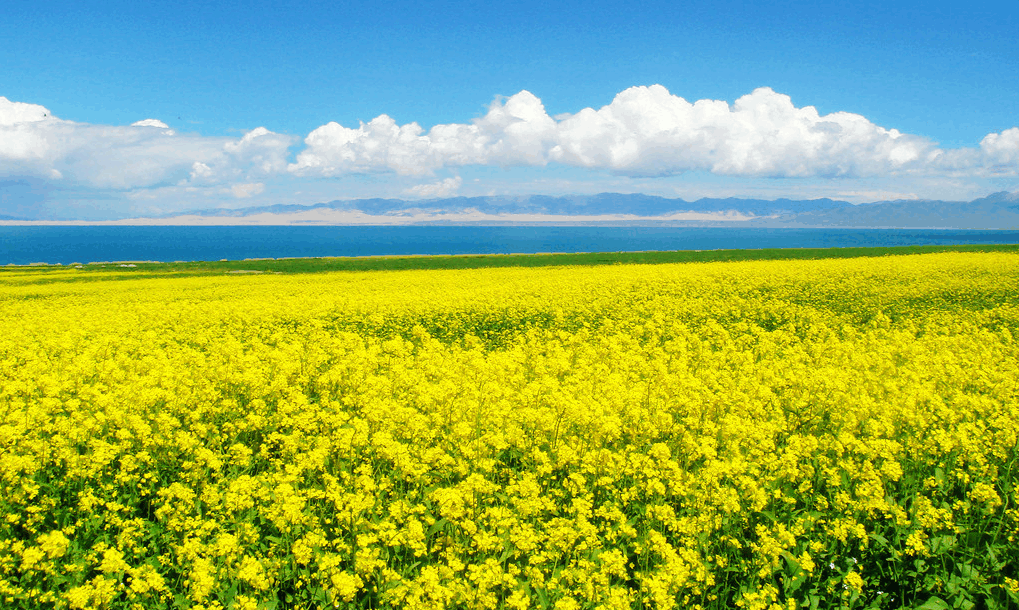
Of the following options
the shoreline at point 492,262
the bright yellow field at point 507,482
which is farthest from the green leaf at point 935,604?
the shoreline at point 492,262

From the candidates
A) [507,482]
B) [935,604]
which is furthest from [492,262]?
[935,604]

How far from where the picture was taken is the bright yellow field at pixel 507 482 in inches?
176

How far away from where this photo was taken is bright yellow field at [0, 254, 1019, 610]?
14.6 ft

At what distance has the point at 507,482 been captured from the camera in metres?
6.19

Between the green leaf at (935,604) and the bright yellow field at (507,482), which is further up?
the bright yellow field at (507,482)

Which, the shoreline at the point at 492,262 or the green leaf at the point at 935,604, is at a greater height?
the shoreline at the point at 492,262

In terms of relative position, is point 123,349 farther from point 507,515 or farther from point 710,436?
point 710,436

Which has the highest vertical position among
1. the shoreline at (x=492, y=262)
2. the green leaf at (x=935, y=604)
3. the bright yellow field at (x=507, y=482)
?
the shoreline at (x=492, y=262)

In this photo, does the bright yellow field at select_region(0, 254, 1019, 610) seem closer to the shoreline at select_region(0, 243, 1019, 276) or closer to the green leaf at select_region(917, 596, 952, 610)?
the green leaf at select_region(917, 596, 952, 610)

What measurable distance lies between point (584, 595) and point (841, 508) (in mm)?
2849

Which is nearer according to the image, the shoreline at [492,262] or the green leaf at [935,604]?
the green leaf at [935,604]

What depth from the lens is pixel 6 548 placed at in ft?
15.9

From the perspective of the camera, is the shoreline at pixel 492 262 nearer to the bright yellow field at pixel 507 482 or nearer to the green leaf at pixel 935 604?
the bright yellow field at pixel 507 482

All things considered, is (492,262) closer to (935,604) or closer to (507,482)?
(507,482)
